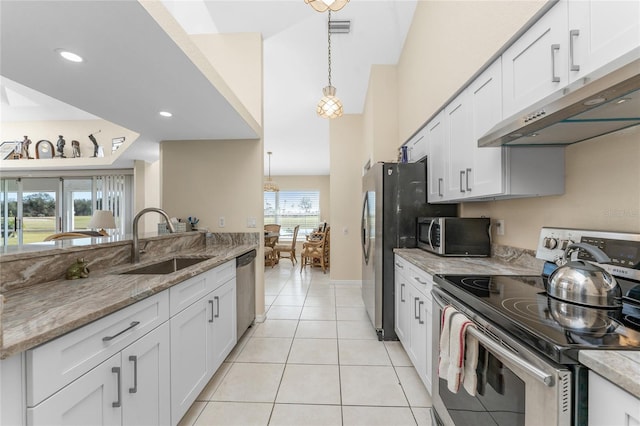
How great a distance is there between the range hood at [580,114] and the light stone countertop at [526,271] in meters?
0.71

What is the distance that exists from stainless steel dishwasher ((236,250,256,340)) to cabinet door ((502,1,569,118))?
2.35m

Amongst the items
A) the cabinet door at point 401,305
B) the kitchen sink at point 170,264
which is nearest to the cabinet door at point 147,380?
the kitchen sink at point 170,264

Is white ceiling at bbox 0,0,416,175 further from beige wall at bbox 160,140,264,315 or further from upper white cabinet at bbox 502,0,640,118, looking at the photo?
upper white cabinet at bbox 502,0,640,118

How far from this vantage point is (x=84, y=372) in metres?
0.92

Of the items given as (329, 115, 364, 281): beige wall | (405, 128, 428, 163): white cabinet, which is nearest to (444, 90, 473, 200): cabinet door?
(405, 128, 428, 163): white cabinet

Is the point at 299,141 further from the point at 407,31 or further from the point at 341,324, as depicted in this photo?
the point at 341,324

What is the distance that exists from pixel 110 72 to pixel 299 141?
472 cm

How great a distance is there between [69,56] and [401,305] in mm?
2930

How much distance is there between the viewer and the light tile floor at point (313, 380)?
1.66 m

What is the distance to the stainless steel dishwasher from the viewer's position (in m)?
2.50

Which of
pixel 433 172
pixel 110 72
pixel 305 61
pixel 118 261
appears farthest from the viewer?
pixel 305 61

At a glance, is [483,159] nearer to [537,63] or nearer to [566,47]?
[537,63]

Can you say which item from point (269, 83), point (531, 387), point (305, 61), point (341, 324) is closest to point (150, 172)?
point (269, 83)

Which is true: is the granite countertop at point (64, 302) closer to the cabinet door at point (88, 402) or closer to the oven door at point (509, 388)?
the cabinet door at point (88, 402)
